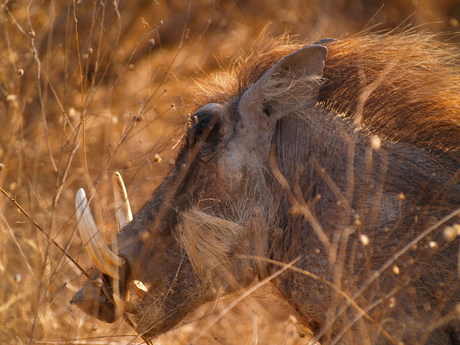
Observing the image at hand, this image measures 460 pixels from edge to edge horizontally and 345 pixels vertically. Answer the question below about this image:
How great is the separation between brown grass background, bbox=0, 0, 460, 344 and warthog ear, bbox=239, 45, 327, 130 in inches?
14.8

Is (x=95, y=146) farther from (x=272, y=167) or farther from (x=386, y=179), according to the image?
(x=386, y=179)

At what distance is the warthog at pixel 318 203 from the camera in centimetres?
176

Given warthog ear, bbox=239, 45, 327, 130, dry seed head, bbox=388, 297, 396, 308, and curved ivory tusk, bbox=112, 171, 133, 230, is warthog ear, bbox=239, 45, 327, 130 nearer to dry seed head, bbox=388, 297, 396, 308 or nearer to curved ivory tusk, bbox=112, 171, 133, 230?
curved ivory tusk, bbox=112, 171, 133, 230

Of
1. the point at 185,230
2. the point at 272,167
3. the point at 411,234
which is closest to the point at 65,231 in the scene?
the point at 185,230

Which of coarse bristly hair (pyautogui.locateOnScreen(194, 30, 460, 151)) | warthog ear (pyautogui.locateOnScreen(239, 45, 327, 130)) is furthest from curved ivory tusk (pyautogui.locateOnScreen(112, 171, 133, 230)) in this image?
coarse bristly hair (pyautogui.locateOnScreen(194, 30, 460, 151))

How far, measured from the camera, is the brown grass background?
7.55ft

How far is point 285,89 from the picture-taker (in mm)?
2035

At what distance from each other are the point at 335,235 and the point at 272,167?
0.44m

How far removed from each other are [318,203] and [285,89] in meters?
0.55

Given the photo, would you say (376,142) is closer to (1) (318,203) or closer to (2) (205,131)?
(1) (318,203)

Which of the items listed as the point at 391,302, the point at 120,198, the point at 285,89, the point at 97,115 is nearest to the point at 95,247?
the point at 120,198

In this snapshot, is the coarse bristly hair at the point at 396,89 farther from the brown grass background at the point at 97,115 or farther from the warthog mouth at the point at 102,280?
the warthog mouth at the point at 102,280

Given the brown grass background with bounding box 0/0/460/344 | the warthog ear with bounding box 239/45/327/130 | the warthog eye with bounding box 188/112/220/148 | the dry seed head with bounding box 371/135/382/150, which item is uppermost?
the warthog ear with bounding box 239/45/327/130

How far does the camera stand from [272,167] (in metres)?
2.06
